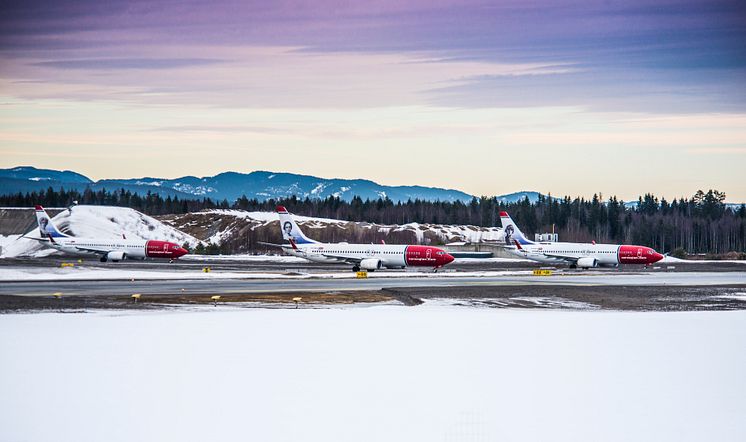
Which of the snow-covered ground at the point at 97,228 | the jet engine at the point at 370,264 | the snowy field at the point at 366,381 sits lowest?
the snowy field at the point at 366,381

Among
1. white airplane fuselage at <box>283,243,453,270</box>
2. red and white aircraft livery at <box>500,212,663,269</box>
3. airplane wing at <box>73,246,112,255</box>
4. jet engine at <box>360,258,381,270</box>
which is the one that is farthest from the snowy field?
airplane wing at <box>73,246,112,255</box>

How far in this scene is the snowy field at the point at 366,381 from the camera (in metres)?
21.6

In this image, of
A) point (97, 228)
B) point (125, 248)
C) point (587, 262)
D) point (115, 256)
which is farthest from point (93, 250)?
point (587, 262)

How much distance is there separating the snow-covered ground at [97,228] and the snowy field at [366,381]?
114m

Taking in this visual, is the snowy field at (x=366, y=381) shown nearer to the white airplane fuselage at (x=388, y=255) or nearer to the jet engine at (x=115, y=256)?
the white airplane fuselage at (x=388, y=255)

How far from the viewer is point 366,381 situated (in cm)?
2692

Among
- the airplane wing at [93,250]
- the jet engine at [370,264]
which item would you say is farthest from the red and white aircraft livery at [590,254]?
the airplane wing at [93,250]

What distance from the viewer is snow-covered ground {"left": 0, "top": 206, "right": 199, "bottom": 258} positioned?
484ft

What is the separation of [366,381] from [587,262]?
86403mm

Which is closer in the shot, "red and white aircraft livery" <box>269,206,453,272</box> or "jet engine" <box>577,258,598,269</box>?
"red and white aircraft livery" <box>269,206,453,272</box>

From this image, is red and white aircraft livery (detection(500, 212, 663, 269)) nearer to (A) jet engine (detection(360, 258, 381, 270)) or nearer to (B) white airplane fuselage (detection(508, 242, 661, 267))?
(B) white airplane fuselage (detection(508, 242, 661, 267))

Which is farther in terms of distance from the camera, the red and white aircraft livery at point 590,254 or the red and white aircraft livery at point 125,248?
the red and white aircraft livery at point 125,248

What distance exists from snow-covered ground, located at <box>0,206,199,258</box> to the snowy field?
114 m

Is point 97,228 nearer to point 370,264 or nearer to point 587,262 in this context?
point 370,264
